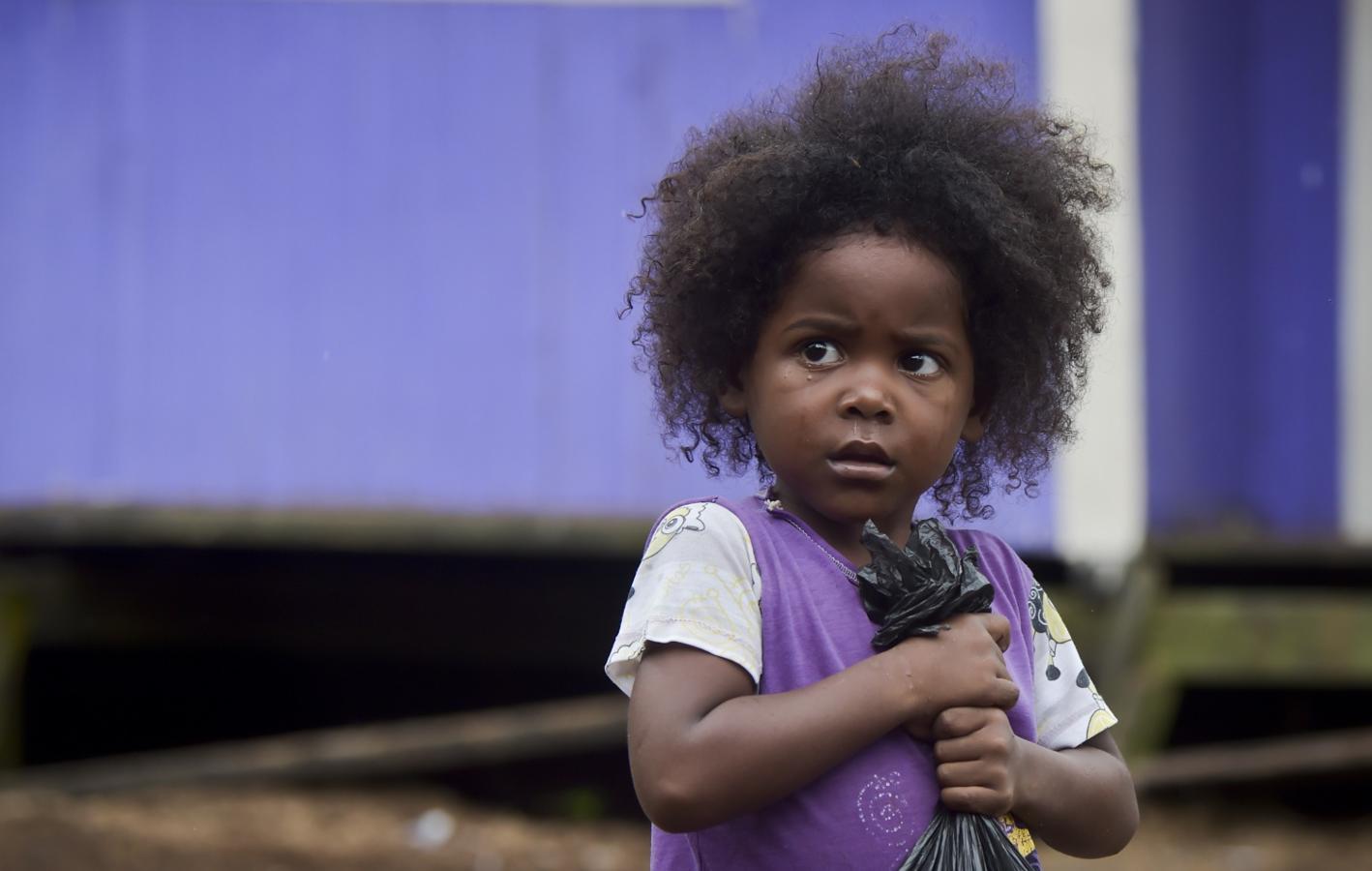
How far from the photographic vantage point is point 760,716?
165 centimetres

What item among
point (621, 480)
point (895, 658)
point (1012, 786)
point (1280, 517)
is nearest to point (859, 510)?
point (895, 658)

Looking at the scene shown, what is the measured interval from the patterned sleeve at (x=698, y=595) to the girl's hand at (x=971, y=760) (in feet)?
0.73

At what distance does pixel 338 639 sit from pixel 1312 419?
4034 mm

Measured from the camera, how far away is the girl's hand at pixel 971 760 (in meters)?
1.70

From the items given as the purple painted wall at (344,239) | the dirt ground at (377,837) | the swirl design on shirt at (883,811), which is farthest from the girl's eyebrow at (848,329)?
the purple painted wall at (344,239)

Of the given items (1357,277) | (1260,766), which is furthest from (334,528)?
(1357,277)

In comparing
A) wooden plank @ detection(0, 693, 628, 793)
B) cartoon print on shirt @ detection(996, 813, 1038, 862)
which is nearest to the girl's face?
cartoon print on shirt @ detection(996, 813, 1038, 862)

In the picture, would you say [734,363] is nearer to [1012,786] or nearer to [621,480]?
[1012,786]

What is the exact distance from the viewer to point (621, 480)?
618cm

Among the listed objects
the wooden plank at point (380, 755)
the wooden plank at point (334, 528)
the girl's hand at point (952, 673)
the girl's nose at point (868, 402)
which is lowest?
the wooden plank at point (380, 755)

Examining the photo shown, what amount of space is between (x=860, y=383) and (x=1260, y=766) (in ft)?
14.0

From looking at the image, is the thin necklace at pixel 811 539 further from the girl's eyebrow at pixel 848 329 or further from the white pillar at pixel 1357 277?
the white pillar at pixel 1357 277

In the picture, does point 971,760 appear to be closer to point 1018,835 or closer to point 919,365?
point 1018,835

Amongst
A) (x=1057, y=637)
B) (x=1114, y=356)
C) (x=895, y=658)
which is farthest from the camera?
(x=1114, y=356)
